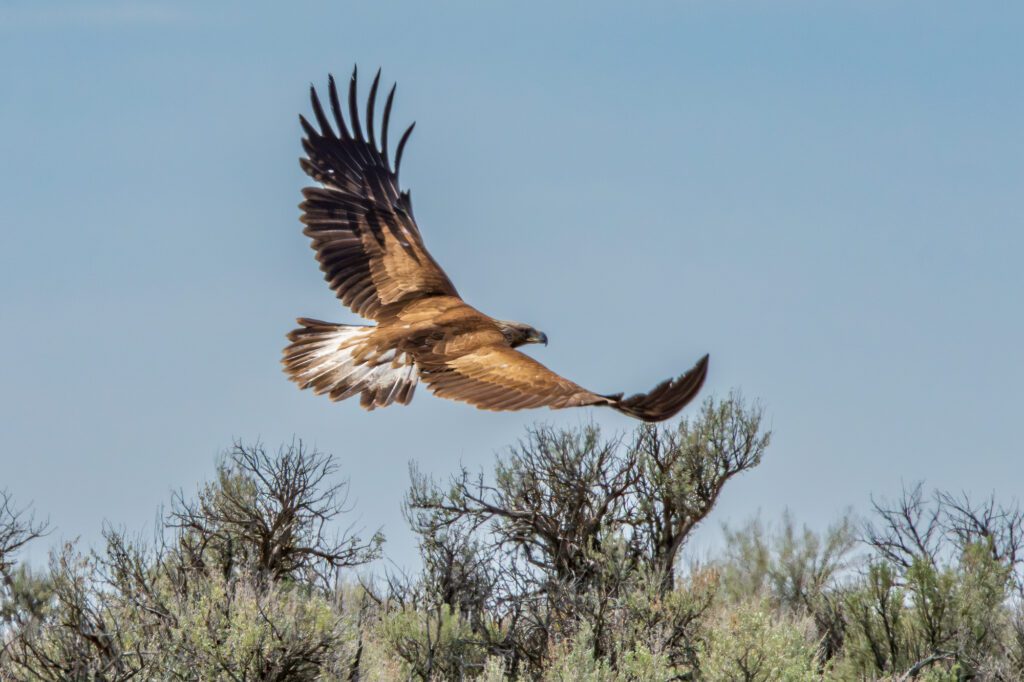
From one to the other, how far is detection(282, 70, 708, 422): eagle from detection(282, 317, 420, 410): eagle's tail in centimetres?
1

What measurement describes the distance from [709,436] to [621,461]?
6.92ft

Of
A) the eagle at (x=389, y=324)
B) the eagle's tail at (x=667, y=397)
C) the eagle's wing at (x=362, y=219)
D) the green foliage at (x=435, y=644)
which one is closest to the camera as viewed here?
the eagle's tail at (x=667, y=397)

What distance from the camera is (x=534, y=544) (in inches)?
950

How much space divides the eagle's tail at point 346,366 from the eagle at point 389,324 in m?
0.01

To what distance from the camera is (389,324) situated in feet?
50.0

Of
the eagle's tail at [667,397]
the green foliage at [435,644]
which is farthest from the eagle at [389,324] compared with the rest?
the green foliage at [435,644]

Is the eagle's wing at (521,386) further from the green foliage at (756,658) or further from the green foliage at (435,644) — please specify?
the green foliage at (435,644)

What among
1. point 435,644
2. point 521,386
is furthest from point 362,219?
point 435,644

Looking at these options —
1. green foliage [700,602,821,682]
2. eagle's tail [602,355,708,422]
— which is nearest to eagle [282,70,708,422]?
eagle's tail [602,355,708,422]

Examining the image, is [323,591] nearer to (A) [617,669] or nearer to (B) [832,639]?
(A) [617,669]

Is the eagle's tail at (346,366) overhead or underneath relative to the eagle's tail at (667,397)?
Result: overhead

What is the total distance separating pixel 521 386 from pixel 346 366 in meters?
2.82

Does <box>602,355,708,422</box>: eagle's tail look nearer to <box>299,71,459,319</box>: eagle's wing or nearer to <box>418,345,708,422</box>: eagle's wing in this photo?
<box>418,345,708,422</box>: eagle's wing

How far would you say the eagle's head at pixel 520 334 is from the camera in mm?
15086
